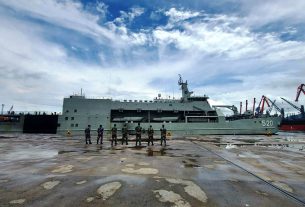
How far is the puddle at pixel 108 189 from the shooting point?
16.2ft

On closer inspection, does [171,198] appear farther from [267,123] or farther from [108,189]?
[267,123]

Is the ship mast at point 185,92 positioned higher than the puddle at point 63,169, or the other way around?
the ship mast at point 185,92

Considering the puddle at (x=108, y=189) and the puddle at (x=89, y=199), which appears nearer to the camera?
the puddle at (x=89, y=199)

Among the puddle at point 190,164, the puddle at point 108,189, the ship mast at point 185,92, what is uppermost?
the ship mast at point 185,92

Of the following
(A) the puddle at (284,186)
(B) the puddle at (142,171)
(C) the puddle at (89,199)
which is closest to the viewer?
(C) the puddle at (89,199)

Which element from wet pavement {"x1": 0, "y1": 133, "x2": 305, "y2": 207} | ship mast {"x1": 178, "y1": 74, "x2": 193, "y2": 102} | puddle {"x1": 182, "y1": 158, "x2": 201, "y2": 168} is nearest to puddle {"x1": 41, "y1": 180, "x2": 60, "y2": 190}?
wet pavement {"x1": 0, "y1": 133, "x2": 305, "y2": 207}

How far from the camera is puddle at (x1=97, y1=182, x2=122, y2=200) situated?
4940mm

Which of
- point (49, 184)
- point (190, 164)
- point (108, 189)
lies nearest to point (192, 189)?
point (108, 189)

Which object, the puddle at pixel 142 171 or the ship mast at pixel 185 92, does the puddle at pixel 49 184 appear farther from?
the ship mast at pixel 185 92

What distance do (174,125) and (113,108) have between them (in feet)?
33.2

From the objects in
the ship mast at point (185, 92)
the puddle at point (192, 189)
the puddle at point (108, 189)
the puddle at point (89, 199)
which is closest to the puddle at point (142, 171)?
the puddle at point (192, 189)

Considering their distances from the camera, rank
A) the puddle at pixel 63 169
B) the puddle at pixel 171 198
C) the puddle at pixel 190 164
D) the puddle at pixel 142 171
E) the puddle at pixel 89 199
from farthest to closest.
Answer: the puddle at pixel 190 164 → the puddle at pixel 63 169 → the puddle at pixel 142 171 → the puddle at pixel 89 199 → the puddle at pixel 171 198

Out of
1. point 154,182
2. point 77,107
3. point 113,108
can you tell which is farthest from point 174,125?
point 154,182

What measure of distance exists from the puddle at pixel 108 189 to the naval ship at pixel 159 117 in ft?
99.8
